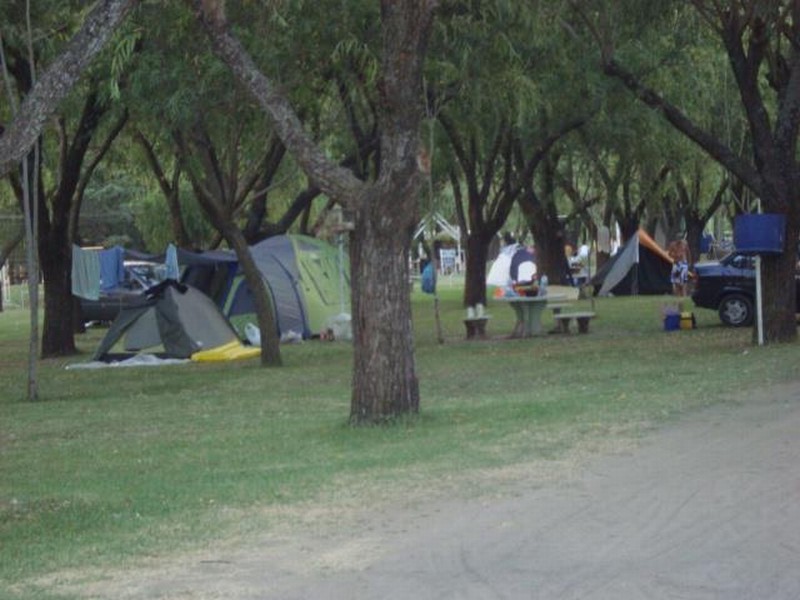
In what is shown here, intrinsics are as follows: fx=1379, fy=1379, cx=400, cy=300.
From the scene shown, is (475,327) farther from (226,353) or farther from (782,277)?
(782,277)

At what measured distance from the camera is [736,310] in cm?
2683

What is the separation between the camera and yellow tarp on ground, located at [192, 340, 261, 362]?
76.3 ft

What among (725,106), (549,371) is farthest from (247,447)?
(725,106)

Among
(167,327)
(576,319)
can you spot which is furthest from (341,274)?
(167,327)

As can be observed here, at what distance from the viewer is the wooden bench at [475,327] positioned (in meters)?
26.0

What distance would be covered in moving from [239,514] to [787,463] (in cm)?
410

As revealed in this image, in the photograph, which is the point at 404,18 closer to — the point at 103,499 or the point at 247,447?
the point at 247,447

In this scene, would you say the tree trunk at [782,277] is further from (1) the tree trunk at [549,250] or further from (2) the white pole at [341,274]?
(1) the tree trunk at [549,250]

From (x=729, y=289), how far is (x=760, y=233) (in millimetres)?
7067

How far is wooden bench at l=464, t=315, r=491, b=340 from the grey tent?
15.6 feet

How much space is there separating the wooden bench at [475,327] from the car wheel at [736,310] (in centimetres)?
477

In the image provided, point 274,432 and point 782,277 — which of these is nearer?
point 274,432

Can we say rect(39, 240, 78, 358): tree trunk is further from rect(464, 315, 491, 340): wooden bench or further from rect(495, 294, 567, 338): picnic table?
rect(495, 294, 567, 338): picnic table

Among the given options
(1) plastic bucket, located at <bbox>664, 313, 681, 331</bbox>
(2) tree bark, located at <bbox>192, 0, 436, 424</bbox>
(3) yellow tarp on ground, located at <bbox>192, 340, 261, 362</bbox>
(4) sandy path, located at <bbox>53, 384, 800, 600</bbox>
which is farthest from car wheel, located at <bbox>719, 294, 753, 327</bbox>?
(4) sandy path, located at <bbox>53, 384, 800, 600</bbox>
